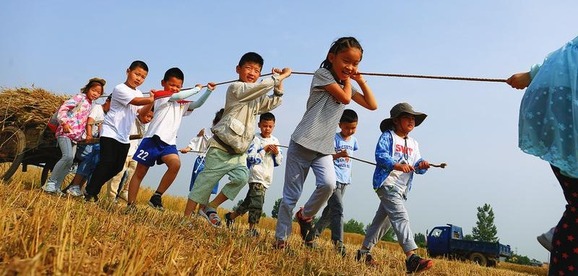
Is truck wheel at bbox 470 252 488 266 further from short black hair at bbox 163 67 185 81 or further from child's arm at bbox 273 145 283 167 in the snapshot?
short black hair at bbox 163 67 185 81

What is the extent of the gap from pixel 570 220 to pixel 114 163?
4.82 m

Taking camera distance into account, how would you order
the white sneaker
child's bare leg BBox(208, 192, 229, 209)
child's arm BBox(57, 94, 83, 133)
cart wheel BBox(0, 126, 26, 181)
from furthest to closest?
cart wheel BBox(0, 126, 26, 181) < child's arm BBox(57, 94, 83, 133) < child's bare leg BBox(208, 192, 229, 209) < the white sneaker

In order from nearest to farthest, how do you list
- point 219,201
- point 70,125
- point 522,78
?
point 522,78, point 219,201, point 70,125

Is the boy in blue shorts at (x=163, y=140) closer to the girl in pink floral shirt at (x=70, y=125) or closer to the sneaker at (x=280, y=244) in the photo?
the girl in pink floral shirt at (x=70, y=125)

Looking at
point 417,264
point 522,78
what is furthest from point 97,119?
point 522,78

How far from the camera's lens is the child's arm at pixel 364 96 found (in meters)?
4.75

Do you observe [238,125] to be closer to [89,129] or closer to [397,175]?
[397,175]

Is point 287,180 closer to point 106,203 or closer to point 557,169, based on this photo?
point 106,203

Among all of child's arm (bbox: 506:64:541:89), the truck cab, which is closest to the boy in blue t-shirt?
child's arm (bbox: 506:64:541:89)

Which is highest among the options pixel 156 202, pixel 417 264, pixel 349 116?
pixel 349 116

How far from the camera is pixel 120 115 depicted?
581cm

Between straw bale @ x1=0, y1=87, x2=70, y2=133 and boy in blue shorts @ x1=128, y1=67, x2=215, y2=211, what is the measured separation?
2.45m

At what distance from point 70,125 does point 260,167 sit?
111 inches

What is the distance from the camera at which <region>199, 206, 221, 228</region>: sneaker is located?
5.70m
